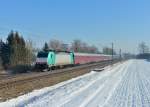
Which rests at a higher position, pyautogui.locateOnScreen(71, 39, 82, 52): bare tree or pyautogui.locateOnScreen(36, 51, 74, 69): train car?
pyautogui.locateOnScreen(71, 39, 82, 52): bare tree

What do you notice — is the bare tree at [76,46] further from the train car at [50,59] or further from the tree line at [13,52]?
the train car at [50,59]

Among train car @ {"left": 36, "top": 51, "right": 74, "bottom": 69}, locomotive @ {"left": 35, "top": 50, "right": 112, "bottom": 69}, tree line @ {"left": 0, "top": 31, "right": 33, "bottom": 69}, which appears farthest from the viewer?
tree line @ {"left": 0, "top": 31, "right": 33, "bottom": 69}

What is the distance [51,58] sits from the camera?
48812 mm

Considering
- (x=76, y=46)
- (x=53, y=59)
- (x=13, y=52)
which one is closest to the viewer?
(x=53, y=59)

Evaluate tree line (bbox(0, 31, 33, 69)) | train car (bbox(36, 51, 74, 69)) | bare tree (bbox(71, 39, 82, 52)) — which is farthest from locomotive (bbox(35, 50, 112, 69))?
bare tree (bbox(71, 39, 82, 52))

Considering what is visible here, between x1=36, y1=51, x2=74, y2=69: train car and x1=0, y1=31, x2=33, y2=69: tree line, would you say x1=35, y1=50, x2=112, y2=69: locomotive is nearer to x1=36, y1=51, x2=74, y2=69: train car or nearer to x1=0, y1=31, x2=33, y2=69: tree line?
x1=36, y1=51, x2=74, y2=69: train car

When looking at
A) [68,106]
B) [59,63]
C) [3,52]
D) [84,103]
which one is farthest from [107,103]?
[3,52]

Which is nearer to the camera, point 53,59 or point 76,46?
point 53,59

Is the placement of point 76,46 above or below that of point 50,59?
above

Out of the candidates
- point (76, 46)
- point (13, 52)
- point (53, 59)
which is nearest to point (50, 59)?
point (53, 59)

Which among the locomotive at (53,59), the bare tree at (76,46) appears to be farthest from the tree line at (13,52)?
the bare tree at (76,46)

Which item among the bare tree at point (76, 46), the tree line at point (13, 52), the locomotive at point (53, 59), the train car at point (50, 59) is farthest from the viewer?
the bare tree at point (76, 46)

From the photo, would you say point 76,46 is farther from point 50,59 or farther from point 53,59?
point 50,59

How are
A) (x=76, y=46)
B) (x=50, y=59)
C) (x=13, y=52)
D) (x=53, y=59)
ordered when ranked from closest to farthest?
(x=50, y=59) < (x=53, y=59) < (x=13, y=52) < (x=76, y=46)
